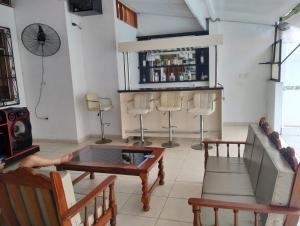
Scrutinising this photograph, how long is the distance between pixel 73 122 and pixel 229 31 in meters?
4.30

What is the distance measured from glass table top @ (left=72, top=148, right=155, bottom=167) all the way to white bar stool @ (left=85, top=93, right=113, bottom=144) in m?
1.82

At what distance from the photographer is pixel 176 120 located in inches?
208

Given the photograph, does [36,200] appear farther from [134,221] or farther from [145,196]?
[145,196]

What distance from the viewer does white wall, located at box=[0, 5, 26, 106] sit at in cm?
495

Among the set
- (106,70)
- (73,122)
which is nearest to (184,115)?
(106,70)

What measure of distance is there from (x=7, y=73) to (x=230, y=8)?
451 cm

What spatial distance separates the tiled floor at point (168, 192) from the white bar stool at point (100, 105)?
1.10m

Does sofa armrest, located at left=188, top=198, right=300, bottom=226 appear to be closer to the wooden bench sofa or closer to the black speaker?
the wooden bench sofa

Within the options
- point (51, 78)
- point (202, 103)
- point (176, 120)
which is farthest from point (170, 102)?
point (51, 78)

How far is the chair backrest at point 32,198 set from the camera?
1.56 m

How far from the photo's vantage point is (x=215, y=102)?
4.91 meters

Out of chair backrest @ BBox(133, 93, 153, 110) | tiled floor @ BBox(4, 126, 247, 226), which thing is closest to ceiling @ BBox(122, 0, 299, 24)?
chair backrest @ BBox(133, 93, 153, 110)

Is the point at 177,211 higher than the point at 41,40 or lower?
lower

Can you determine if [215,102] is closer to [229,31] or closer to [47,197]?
[229,31]
